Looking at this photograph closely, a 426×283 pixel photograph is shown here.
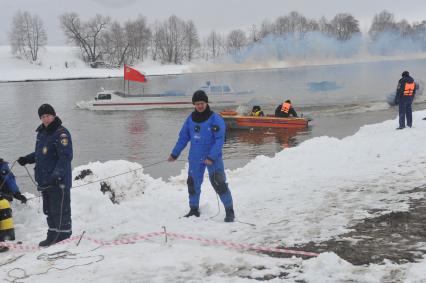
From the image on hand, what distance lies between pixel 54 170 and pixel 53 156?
0.21m

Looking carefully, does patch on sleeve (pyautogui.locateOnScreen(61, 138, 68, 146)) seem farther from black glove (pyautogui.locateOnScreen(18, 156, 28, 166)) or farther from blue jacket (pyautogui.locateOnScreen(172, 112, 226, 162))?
blue jacket (pyautogui.locateOnScreen(172, 112, 226, 162))

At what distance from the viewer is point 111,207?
7.03 m

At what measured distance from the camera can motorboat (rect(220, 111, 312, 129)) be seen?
21844 millimetres

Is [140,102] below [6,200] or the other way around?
the other way around

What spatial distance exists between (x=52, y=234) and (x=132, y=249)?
4.32 ft

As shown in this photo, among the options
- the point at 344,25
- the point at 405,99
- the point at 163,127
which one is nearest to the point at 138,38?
the point at 344,25

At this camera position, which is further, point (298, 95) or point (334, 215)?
point (298, 95)

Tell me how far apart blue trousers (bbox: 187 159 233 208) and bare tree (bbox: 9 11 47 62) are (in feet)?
353

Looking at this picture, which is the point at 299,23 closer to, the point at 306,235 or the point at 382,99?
the point at 382,99

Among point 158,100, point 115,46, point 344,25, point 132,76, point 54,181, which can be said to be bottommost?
point 54,181

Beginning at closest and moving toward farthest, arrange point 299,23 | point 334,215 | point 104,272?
1. point 104,272
2. point 334,215
3. point 299,23

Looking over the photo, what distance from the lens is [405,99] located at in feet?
46.2

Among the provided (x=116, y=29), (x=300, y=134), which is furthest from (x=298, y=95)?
(x=116, y=29)

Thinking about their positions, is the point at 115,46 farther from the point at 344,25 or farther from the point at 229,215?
the point at 229,215
